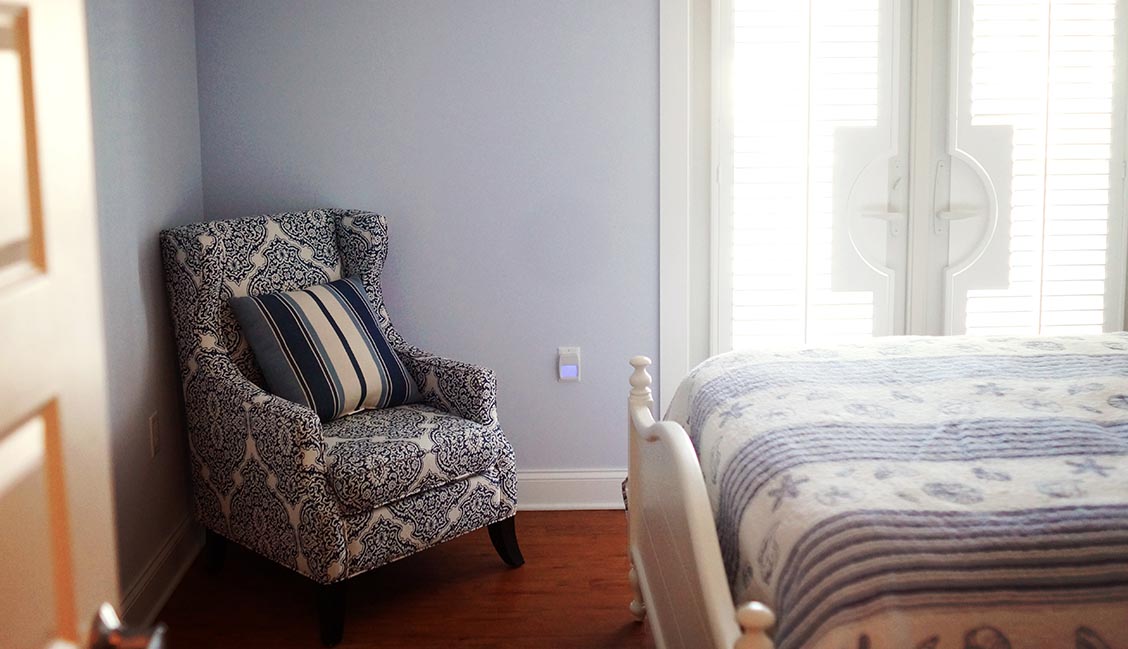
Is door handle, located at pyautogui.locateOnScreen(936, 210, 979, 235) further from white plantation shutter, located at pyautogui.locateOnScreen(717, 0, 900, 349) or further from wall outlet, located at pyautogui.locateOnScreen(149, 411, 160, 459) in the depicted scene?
wall outlet, located at pyautogui.locateOnScreen(149, 411, 160, 459)

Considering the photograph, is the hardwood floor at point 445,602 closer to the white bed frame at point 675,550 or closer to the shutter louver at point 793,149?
the white bed frame at point 675,550

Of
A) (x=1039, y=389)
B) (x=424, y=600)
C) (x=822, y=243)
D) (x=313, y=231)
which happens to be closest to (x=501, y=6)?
(x=313, y=231)

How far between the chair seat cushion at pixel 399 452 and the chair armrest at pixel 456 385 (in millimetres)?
48

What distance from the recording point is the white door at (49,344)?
806 mm

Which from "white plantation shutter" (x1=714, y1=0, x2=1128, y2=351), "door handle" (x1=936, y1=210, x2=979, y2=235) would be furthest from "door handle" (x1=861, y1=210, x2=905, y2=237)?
"door handle" (x1=936, y1=210, x2=979, y2=235)

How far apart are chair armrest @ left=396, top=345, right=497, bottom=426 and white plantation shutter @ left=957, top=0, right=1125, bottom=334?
1.68 meters

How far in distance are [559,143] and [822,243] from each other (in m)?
0.93

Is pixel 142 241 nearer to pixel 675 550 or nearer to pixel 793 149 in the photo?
pixel 675 550

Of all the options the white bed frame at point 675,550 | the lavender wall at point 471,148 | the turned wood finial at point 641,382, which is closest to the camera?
the white bed frame at point 675,550

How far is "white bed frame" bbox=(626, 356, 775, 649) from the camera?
1.53 meters

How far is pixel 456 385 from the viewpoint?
3119mm

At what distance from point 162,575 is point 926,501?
219 centimetres

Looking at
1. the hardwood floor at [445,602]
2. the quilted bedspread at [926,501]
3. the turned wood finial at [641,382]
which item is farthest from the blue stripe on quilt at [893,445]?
the hardwood floor at [445,602]

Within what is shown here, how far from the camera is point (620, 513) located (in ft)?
12.0
